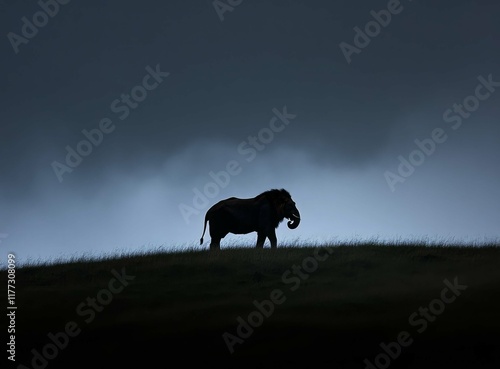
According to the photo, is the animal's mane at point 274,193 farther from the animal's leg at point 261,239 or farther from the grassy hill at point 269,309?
the grassy hill at point 269,309

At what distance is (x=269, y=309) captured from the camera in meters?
18.3

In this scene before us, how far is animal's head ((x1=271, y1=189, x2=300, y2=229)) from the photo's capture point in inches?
1131

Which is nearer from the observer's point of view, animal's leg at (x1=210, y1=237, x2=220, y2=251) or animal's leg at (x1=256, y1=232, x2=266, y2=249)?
animal's leg at (x1=256, y1=232, x2=266, y2=249)

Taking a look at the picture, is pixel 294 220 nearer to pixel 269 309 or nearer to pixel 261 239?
pixel 261 239

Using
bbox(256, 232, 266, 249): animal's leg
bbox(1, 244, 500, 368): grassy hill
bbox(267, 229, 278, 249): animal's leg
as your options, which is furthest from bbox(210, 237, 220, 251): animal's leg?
bbox(1, 244, 500, 368): grassy hill

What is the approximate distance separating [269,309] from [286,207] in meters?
10.7

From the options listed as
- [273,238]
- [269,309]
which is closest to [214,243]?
[273,238]

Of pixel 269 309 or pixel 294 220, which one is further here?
pixel 294 220

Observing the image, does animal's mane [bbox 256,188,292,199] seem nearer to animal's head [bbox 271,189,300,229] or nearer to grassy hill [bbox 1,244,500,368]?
animal's head [bbox 271,189,300,229]

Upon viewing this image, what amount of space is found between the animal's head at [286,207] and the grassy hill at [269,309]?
9.73ft

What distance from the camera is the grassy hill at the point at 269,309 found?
14.7 meters

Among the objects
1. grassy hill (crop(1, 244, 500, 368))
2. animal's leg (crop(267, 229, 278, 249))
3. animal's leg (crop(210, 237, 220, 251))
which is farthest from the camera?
animal's leg (crop(210, 237, 220, 251))

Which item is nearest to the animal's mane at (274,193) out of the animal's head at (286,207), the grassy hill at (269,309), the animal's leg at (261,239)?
the animal's head at (286,207)

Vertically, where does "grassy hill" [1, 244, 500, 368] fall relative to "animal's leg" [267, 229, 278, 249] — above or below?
below
